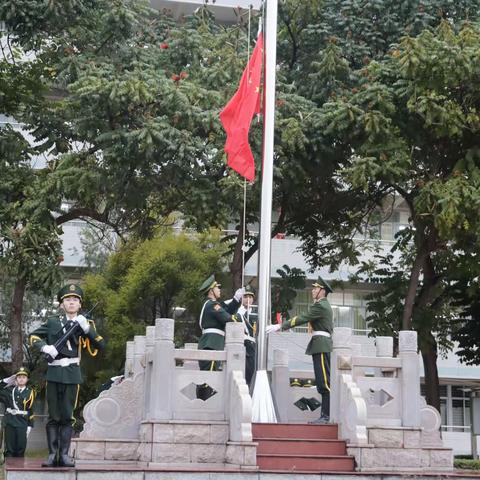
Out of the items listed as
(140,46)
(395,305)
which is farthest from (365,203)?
(140,46)

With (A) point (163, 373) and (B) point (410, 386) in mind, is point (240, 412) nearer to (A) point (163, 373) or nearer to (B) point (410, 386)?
(A) point (163, 373)

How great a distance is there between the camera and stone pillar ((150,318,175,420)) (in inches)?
483

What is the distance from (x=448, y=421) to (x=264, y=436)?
2708cm

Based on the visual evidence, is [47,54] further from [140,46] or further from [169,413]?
[169,413]

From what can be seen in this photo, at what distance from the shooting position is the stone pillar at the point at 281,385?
47.7 feet

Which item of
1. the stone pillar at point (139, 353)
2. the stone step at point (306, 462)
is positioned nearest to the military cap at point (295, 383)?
the stone pillar at point (139, 353)

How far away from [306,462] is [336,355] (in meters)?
1.64

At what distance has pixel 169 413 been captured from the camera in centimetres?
1233

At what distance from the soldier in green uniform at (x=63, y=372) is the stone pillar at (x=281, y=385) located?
12.6 ft

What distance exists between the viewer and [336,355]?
42.6 feet

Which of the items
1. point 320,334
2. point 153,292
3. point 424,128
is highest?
point 424,128

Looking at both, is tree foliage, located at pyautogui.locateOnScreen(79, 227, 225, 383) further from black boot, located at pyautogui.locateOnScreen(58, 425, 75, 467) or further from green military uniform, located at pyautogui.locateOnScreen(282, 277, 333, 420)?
black boot, located at pyautogui.locateOnScreen(58, 425, 75, 467)

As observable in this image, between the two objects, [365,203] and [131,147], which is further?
[365,203]

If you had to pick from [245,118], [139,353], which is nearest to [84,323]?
[139,353]
